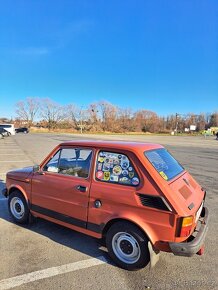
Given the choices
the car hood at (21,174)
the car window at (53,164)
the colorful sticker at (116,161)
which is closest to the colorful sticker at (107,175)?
the colorful sticker at (116,161)

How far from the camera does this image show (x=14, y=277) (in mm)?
3078

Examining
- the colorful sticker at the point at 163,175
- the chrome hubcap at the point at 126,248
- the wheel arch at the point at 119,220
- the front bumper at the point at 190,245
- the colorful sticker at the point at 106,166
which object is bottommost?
the chrome hubcap at the point at 126,248

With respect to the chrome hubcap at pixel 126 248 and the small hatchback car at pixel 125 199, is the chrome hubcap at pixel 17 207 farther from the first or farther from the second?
the chrome hubcap at pixel 126 248

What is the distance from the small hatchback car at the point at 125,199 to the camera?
304 centimetres

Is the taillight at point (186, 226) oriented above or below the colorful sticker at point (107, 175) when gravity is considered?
below

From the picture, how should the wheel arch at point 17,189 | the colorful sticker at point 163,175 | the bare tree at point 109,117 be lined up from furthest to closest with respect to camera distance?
the bare tree at point 109,117
the wheel arch at point 17,189
the colorful sticker at point 163,175

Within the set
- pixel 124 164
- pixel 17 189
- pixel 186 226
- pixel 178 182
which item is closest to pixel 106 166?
pixel 124 164

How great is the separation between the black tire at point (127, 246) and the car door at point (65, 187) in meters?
0.51

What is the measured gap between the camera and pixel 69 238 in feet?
13.7

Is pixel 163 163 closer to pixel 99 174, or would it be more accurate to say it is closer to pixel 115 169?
pixel 115 169

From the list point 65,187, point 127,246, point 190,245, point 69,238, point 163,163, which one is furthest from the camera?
point 69,238

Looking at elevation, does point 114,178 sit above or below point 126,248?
above

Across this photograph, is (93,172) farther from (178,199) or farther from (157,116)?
(157,116)

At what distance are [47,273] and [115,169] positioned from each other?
1.56 meters
